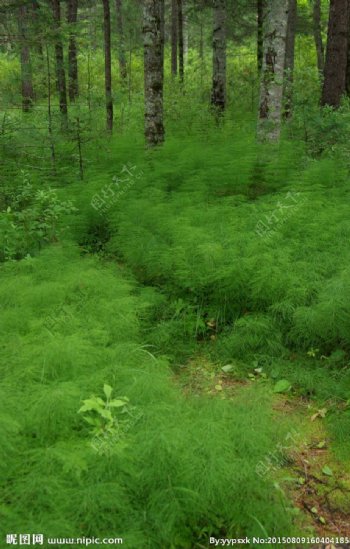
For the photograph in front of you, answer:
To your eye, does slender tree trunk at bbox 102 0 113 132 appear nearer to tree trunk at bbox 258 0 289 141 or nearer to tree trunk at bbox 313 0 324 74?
tree trunk at bbox 258 0 289 141

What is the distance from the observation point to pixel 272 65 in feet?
29.0

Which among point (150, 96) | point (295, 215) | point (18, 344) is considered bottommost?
point (18, 344)

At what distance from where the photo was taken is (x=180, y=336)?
5367mm

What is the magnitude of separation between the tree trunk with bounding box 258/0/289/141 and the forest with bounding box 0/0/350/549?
0.12ft

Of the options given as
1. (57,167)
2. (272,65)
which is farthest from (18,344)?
(272,65)

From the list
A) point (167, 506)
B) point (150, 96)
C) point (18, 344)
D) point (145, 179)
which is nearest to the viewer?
point (167, 506)

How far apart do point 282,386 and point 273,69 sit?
6.77 m

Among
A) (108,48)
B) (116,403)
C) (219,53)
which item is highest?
(108,48)

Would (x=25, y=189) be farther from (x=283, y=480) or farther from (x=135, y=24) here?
(x=135, y=24)

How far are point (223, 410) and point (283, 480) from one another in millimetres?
657

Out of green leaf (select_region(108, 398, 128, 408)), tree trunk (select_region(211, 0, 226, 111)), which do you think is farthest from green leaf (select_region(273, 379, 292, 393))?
tree trunk (select_region(211, 0, 226, 111))

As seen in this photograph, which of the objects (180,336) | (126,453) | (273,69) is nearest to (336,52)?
(273,69)

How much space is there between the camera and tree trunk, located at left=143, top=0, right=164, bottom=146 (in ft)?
29.2

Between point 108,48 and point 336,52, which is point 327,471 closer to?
point 336,52
